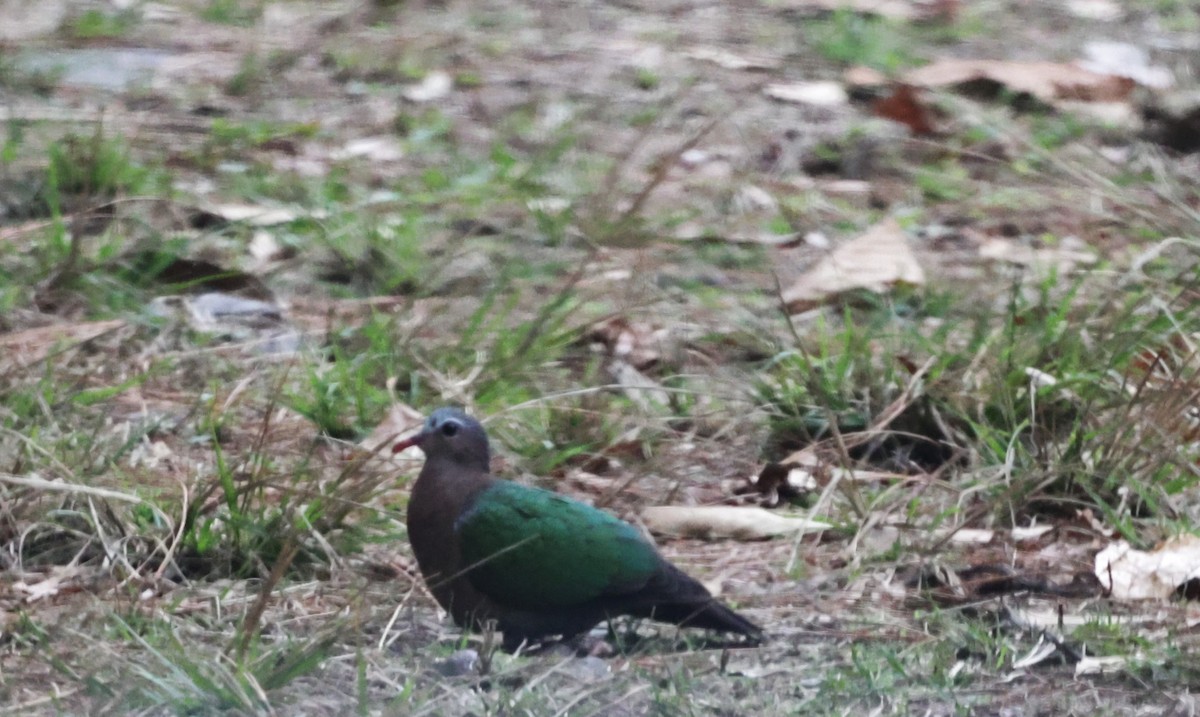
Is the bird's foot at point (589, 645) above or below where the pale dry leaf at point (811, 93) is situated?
above

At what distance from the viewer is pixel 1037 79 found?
7.53 m

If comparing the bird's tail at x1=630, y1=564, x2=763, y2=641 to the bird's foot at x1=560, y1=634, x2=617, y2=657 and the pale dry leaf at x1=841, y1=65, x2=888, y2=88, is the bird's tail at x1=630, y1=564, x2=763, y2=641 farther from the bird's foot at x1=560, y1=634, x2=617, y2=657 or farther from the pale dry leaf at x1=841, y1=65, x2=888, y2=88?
the pale dry leaf at x1=841, y1=65, x2=888, y2=88

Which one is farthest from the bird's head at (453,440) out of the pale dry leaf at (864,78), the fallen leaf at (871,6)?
the fallen leaf at (871,6)

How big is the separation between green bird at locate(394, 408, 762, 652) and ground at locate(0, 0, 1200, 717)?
0.08 metres

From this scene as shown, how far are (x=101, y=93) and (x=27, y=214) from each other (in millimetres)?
1736

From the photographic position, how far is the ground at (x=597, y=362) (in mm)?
2988

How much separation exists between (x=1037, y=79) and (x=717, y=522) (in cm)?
427

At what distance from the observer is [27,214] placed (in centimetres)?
550

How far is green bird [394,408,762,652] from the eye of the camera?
10.1 feet

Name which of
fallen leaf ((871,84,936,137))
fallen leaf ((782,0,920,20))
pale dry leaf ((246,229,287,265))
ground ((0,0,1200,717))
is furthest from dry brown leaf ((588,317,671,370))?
fallen leaf ((782,0,920,20))

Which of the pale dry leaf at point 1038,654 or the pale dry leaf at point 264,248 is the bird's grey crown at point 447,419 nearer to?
the pale dry leaf at point 1038,654

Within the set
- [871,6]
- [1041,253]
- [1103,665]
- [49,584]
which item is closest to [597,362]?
[49,584]

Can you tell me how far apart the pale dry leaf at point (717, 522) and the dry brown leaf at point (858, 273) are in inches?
55.3

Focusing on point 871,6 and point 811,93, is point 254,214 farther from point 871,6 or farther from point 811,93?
point 871,6
